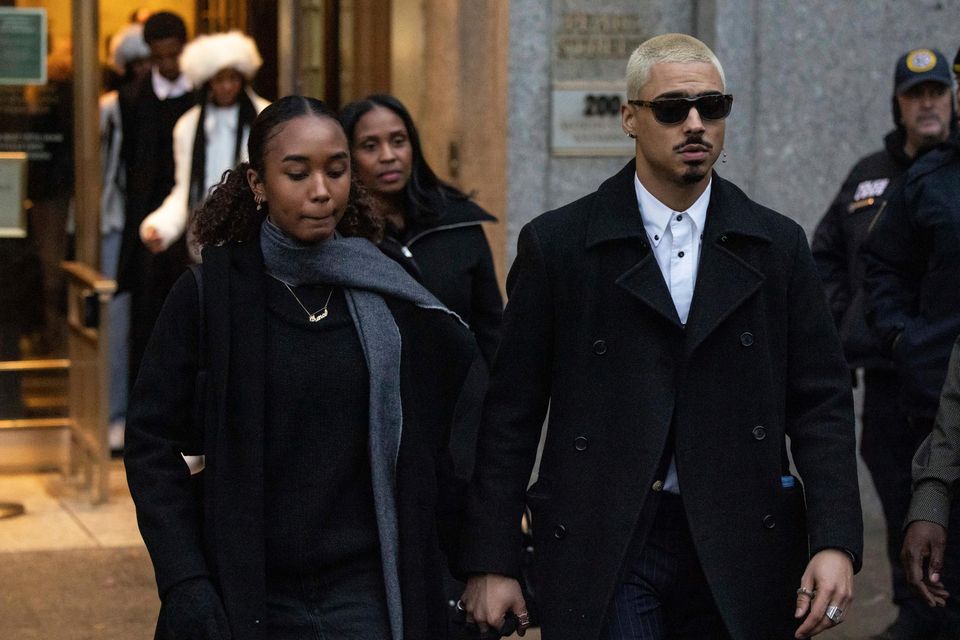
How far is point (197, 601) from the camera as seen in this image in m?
3.62

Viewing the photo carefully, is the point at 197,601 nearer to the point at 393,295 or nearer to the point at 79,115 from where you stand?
the point at 393,295

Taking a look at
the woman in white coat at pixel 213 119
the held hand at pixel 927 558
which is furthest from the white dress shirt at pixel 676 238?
the woman in white coat at pixel 213 119

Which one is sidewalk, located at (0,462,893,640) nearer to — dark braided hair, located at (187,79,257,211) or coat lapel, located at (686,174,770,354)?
dark braided hair, located at (187,79,257,211)

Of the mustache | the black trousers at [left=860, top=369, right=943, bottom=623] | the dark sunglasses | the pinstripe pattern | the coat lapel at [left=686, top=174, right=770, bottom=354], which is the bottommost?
the black trousers at [left=860, top=369, right=943, bottom=623]

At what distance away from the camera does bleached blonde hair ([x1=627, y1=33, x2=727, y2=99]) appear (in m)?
3.82

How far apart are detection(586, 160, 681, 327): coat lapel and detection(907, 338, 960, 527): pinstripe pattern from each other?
0.82m

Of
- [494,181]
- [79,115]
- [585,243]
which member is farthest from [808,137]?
[585,243]

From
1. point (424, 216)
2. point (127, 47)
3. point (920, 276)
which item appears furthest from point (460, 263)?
point (127, 47)

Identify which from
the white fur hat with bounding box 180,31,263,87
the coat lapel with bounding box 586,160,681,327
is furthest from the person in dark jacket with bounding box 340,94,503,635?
the white fur hat with bounding box 180,31,263,87

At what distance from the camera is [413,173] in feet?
19.3

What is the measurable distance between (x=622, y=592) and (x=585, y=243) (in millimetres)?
769

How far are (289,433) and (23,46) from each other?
5.42 meters

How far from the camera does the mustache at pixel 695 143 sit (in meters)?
3.78

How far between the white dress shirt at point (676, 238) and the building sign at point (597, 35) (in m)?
4.20
